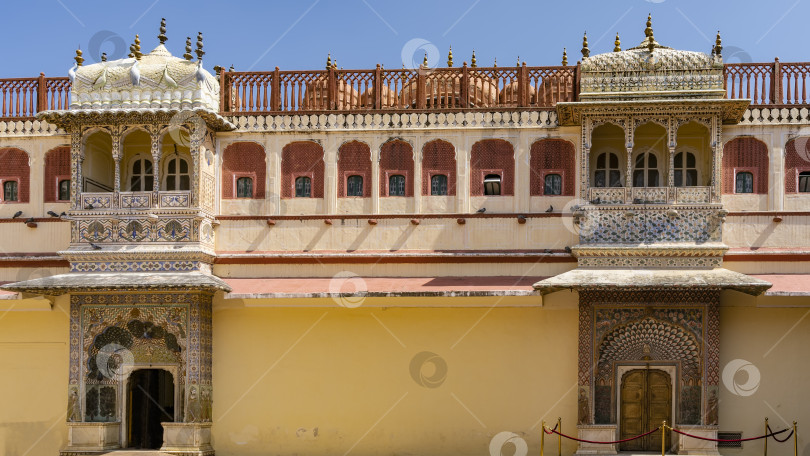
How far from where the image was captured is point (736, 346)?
18219 millimetres

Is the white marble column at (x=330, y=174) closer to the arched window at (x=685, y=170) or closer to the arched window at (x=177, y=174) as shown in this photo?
the arched window at (x=177, y=174)

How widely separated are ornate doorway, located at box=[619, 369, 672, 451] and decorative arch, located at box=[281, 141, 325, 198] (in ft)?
23.0

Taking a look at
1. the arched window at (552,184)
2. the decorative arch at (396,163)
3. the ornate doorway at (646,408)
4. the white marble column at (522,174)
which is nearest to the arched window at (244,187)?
the decorative arch at (396,163)

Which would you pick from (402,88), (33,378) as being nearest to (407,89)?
(402,88)

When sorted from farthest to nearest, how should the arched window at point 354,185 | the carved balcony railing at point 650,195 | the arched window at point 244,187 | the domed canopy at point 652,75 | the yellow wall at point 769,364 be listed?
the arched window at point 244,187
the arched window at point 354,185
the domed canopy at point 652,75
the carved balcony railing at point 650,195
the yellow wall at point 769,364

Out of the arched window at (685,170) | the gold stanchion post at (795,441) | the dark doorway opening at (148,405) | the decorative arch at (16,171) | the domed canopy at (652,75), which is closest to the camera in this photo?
the gold stanchion post at (795,441)

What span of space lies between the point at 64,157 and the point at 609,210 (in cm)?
1050

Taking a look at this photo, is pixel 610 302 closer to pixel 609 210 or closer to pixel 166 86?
pixel 609 210

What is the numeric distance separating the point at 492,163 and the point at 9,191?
31.1 feet

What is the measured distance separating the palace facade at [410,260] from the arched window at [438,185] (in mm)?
32

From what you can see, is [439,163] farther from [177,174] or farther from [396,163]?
[177,174]

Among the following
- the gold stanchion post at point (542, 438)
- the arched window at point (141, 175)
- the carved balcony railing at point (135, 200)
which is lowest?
the gold stanchion post at point (542, 438)

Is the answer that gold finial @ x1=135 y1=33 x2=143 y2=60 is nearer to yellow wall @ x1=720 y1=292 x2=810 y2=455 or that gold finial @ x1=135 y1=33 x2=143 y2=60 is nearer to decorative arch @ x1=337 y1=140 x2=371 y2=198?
decorative arch @ x1=337 y1=140 x2=371 y2=198

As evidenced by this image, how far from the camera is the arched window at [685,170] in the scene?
19.3 meters
